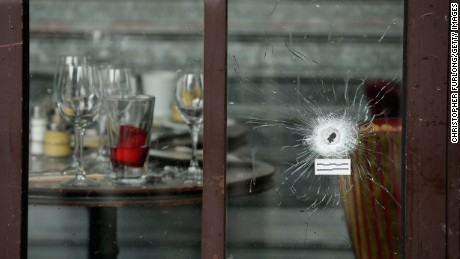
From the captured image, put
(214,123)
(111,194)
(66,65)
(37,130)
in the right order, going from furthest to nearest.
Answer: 1. (37,130)
2. (66,65)
3. (111,194)
4. (214,123)

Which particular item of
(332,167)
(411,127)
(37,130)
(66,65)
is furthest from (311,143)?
(37,130)

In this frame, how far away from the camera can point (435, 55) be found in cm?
116

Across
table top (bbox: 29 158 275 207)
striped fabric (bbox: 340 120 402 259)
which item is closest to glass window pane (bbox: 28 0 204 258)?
table top (bbox: 29 158 275 207)

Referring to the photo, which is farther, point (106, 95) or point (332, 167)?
point (106, 95)

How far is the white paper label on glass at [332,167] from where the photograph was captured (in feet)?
4.06

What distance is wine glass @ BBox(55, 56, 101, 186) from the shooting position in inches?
64.1

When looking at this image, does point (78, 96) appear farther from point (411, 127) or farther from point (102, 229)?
point (411, 127)

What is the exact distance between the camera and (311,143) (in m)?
1.24

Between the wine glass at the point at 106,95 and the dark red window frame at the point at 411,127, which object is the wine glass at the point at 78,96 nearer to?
the wine glass at the point at 106,95

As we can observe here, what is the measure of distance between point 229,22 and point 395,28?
253 mm

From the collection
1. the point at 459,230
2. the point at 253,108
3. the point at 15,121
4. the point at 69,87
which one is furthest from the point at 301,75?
the point at 69,87

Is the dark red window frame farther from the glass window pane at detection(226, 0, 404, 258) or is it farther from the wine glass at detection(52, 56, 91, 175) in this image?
the wine glass at detection(52, 56, 91, 175)

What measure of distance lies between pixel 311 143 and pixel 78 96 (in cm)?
60

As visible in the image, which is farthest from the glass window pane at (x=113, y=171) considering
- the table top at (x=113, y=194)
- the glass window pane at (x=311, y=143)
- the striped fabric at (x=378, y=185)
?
the striped fabric at (x=378, y=185)
